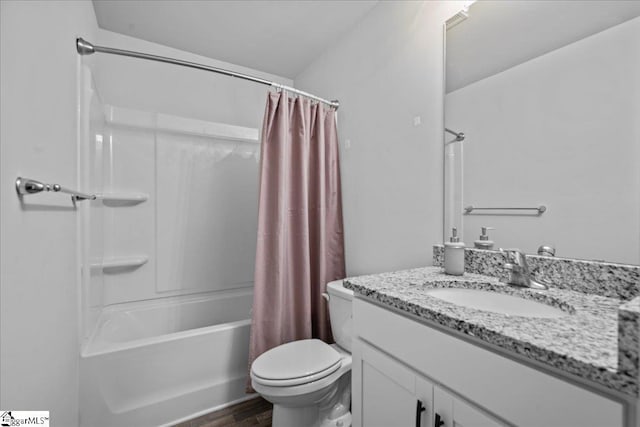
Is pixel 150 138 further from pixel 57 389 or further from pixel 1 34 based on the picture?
pixel 57 389

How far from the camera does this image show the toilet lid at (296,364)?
1248 millimetres

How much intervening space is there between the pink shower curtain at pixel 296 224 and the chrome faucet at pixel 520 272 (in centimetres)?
111

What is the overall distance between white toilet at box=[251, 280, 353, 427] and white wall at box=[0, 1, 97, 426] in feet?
2.50

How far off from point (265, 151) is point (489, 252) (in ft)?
4.28

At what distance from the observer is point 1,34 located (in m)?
0.70

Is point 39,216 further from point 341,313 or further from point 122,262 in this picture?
point 341,313

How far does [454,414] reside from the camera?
68cm

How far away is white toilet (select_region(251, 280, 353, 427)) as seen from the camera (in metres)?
1.24

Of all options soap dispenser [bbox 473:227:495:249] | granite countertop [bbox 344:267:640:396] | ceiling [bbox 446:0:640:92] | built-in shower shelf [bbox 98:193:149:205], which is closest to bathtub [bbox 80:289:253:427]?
built-in shower shelf [bbox 98:193:149:205]

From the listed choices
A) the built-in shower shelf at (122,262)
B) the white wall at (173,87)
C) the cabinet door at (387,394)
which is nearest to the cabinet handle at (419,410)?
the cabinet door at (387,394)

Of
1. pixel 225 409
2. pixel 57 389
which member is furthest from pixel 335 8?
pixel 225 409

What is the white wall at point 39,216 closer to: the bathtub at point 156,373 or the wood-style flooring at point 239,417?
the bathtub at point 156,373

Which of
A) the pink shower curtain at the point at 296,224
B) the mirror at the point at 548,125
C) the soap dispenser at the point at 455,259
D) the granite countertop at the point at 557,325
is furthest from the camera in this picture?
the pink shower curtain at the point at 296,224

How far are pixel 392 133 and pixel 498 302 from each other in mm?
1050
